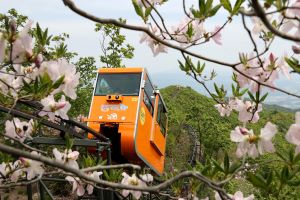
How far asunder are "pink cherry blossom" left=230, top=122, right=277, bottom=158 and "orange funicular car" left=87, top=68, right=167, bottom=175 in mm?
7380

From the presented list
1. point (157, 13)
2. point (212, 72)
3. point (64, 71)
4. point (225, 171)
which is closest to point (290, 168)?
point (225, 171)

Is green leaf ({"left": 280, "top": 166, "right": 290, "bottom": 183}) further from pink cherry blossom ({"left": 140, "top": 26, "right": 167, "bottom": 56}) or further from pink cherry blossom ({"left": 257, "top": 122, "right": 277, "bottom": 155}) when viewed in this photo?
pink cherry blossom ({"left": 140, "top": 26, "right": 167, "bottom": 56})

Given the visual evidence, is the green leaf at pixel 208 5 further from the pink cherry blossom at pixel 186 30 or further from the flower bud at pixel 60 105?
the flower bud at pixel 60 105

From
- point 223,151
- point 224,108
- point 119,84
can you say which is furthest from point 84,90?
point 224,108

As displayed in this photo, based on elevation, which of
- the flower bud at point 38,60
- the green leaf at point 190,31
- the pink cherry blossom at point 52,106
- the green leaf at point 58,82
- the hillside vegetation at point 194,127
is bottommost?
the hillside vegetation at point 194,127

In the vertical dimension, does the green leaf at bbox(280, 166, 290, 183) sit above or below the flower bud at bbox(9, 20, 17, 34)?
below

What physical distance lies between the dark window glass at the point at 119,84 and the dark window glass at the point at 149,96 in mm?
345

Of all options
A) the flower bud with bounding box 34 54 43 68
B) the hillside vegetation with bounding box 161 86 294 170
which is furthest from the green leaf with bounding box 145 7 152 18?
the hillside vegetation with bounding box 161 86 294 170

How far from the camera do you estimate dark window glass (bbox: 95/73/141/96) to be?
9.63 metres

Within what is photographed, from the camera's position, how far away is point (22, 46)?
132 centimetres

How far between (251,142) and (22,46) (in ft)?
3.12

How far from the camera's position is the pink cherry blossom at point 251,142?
156 centimetres

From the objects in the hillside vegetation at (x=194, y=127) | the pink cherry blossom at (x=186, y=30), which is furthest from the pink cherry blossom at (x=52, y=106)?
the hillside vegetation at (x=194, y=127)

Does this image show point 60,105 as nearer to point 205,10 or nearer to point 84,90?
point 205,10
